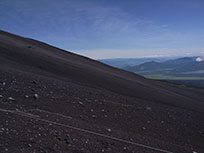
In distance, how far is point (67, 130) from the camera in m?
6.00

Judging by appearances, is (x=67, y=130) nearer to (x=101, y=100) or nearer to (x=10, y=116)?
(x=10, y=116)

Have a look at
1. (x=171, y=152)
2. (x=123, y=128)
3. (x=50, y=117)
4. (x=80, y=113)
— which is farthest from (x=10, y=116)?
(x=171, y=152)

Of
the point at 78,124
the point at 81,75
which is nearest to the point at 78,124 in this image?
the point at 78,124

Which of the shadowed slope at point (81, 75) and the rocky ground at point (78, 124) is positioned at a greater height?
the shadowed slope at point (81, 75)

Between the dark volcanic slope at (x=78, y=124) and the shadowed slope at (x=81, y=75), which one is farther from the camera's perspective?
the shadowed slope at (x=81, y=75)

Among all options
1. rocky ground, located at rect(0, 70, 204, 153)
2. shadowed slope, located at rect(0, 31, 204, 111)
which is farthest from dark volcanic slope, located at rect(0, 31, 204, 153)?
shadowed slope, located at rect(0, 31, 204, 111)

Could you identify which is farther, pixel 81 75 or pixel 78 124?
pixel 81 75

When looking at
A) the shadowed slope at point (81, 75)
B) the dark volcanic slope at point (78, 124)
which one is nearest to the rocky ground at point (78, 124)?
the dark volcanic slope at point (78, 124)

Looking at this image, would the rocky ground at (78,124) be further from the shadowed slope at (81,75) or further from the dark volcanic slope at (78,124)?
the shadowed slope at (81,75)

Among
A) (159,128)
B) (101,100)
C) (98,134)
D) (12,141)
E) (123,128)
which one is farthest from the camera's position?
(101,100)

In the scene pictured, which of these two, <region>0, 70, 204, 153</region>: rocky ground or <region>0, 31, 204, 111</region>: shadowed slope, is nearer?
<region>0, 70, 204, 153</region>: rocky ground

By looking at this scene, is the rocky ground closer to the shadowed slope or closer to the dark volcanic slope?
the dark volcanic slope

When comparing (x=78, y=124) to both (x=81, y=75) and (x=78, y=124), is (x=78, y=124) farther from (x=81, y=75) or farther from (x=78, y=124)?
(x=81, y=75)

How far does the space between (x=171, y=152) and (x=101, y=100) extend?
485 centimetres
